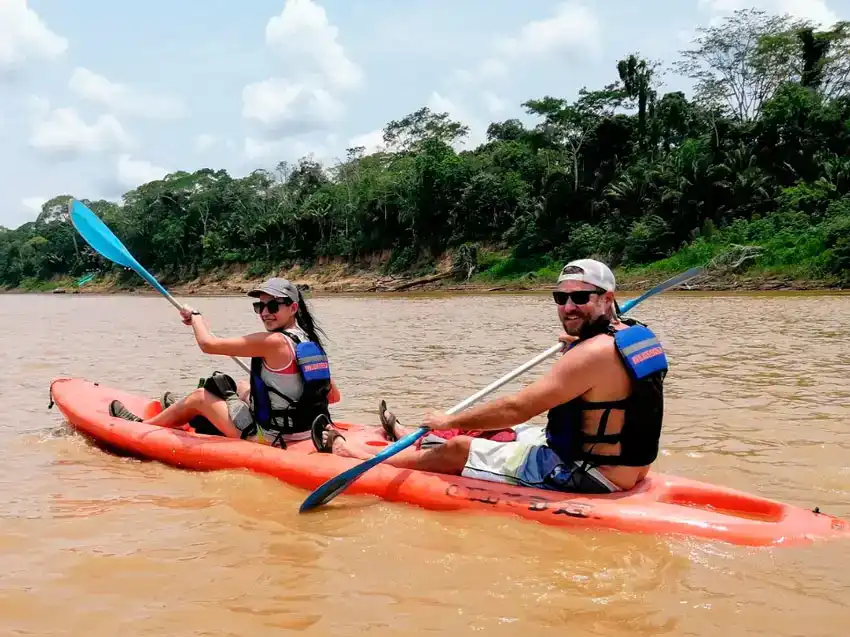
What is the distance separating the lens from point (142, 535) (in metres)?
3.14

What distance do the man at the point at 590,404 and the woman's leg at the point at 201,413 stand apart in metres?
1.65

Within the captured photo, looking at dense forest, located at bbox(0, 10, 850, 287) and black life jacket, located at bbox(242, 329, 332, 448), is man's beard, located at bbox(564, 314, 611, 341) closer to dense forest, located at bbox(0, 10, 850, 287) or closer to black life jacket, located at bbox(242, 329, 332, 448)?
black life jacket, located at bbox(242, 329, 332, 448)

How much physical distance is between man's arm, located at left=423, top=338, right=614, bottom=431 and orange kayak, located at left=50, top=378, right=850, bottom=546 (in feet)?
1.55

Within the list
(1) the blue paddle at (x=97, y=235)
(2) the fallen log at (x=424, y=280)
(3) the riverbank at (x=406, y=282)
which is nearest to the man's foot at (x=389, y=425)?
(1) the blue paddle at (x=97, y=235)

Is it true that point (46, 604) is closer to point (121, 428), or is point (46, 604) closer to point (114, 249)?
point (121, 428)

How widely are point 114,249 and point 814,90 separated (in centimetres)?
2829

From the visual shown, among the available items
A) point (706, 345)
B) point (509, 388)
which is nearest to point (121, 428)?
point (509, 388)

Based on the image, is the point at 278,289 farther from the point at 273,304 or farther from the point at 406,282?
the point at 406,282

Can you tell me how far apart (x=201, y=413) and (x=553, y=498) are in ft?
7.84

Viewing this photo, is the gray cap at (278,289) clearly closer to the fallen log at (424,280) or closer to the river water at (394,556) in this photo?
the river water at (394,556)

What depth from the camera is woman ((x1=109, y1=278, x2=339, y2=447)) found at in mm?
3904

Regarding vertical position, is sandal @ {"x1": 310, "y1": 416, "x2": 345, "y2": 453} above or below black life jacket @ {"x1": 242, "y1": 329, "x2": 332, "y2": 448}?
below

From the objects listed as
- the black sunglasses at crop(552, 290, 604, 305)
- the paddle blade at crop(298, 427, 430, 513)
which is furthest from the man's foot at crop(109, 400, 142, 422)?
the black sunglasses at crop(552, 290, 604, 305)

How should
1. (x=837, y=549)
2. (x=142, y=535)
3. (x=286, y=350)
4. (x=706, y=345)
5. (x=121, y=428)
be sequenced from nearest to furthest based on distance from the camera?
(x=837, y=549) < (x=142, y=535) < (x=286, y=350) < (x=121, y=428) < (x=706, y=345)
